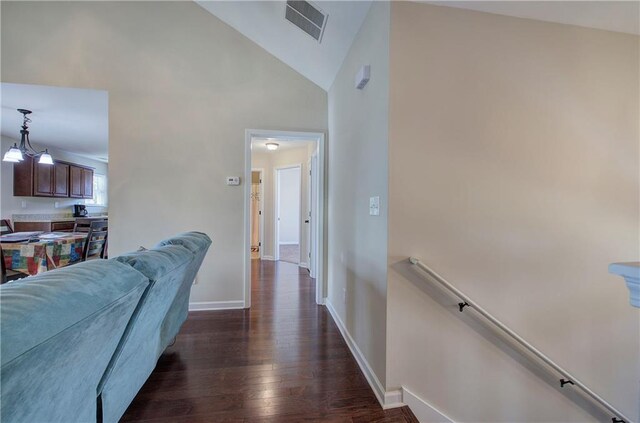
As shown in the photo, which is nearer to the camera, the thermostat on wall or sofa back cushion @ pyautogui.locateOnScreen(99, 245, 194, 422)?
sofa back cushion @ pyautogui.locateOnScreen(99, 245, 194, 422)

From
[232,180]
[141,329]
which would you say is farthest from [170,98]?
[141,329]

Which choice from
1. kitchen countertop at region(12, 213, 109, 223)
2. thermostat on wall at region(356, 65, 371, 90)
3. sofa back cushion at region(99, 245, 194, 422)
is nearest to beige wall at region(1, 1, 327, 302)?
thermostat on wall at region(356, 65, 371, 90)

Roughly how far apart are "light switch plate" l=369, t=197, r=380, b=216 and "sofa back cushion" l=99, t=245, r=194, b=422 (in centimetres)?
124

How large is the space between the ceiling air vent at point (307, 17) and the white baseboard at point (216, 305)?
3006mm

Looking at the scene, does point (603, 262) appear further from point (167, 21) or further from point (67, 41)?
point (67, 41)

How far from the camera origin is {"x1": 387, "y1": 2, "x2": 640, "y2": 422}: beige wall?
5.68ft

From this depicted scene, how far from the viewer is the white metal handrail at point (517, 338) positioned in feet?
5.53

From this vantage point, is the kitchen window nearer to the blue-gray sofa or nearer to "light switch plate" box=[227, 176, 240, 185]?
"light switch plate" box=[227, 176, 240, 185]

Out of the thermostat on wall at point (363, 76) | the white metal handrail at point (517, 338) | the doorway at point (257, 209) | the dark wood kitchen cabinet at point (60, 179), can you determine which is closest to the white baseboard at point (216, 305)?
the white metal handrail at point (517, 338)

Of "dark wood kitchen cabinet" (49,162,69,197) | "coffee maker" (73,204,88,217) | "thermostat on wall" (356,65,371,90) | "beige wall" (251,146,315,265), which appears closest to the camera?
"thermostat on wall" (356,65,371,90)

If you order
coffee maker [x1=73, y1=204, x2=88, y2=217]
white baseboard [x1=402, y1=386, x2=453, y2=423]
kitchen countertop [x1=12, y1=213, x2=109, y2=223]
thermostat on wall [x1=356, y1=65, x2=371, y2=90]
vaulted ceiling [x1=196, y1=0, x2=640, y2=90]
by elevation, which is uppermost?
vaulted ceiling [x1=196, y1=0, x2=640, y2=90]

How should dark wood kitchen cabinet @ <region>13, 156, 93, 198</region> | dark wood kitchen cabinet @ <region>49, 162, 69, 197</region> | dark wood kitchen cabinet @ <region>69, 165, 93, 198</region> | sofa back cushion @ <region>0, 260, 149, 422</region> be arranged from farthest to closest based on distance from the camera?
dark wood kitchen cabinet @ <region>69, 165, 93, 198</region>
dark wood kitchen cabinet @ <region>49, 162, 69, 197</region>
dark wood kitchen cabinet @ <region>13, 156, 93, 198</region>
sofa back cushion @ <region>0, 260, 149, 422</region>

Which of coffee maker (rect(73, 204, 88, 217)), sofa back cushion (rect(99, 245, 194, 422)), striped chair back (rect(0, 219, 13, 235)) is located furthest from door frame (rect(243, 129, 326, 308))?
coffee maker (rect(73, 204, 88, 217))

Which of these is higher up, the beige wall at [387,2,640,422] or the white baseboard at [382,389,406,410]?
the beige wall at [387,2,640,422]
